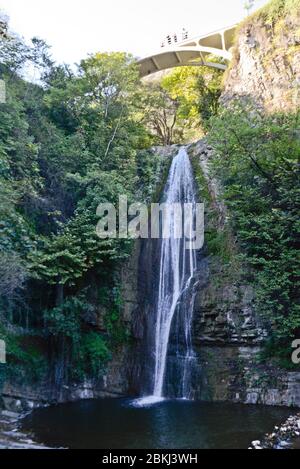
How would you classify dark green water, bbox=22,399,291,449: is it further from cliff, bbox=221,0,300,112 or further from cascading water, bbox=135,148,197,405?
cliff, bbox=221,0,300,112

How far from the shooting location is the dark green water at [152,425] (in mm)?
8289

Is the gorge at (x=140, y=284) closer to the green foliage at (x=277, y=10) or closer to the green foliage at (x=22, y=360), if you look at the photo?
the green foliage at (x=22, y=360)

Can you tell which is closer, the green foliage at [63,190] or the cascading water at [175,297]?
the green foliage at [63,190]

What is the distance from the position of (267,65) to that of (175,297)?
523 inches

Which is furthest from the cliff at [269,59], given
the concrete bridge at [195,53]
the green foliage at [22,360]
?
the green foliage at [22,360]

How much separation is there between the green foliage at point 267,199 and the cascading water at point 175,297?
2.28 meters

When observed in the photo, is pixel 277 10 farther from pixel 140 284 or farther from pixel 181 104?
pixel 140 284

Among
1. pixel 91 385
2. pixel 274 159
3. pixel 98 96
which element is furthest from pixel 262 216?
pixel 98 96

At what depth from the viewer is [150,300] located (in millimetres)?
15125

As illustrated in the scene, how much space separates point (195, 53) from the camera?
28.9 m

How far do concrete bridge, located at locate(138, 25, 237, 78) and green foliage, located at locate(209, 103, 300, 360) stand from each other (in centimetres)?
1216

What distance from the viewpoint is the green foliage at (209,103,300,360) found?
1251cm

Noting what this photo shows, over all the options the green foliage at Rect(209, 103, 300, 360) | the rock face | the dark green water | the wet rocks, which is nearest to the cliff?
the rock face

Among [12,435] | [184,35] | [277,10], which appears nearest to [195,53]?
[184,35]
